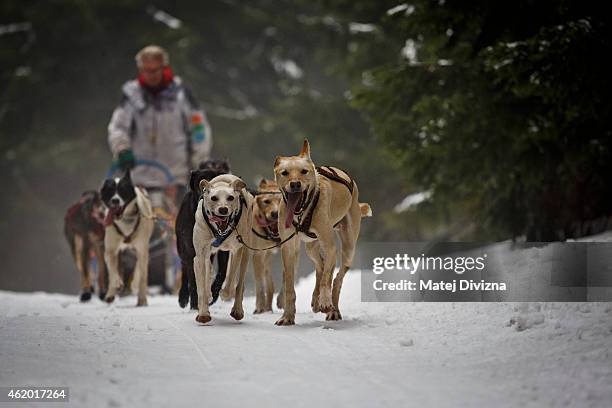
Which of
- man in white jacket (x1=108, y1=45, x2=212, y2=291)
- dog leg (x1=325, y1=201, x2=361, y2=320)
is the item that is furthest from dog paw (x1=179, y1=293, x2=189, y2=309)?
man in white jacket (x1=108, y1=45, x2=212, y2=291)

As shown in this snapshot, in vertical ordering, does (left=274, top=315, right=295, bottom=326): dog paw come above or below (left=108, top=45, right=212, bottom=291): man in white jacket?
below

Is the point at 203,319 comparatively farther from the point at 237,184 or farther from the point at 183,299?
the point at 183,299

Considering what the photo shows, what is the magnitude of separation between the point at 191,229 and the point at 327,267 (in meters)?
1.81

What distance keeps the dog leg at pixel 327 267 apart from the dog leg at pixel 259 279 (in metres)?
1.02

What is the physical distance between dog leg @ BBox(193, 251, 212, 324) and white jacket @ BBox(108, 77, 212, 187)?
517 cm

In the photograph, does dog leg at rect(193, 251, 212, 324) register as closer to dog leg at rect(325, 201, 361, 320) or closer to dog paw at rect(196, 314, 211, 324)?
dog paw at rect(196, 314, 211, 324)

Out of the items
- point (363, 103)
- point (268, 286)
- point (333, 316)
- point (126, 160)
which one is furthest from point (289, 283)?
point (126, 160)

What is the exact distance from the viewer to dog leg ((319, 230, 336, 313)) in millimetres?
7004

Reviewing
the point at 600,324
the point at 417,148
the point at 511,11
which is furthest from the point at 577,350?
the point at 417,148

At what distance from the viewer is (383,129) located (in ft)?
37.2

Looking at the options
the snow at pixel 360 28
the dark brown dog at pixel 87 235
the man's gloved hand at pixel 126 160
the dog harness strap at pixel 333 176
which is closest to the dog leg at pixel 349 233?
the dog harness strap at pixel 333 176

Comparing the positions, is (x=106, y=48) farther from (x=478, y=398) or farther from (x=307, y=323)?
(x=478, y=398)

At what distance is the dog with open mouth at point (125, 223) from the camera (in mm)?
10055

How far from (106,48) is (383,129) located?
19.5 meters
